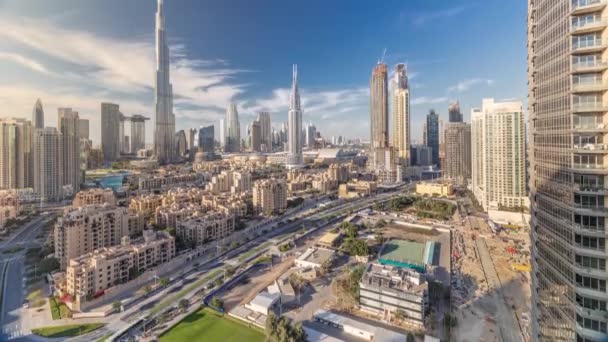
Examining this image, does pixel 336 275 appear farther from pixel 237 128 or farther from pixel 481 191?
pixel 237 128

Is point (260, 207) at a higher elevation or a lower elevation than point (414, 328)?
higher

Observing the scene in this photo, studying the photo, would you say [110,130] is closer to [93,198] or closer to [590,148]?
[93,198]

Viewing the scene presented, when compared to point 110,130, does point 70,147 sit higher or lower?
lower

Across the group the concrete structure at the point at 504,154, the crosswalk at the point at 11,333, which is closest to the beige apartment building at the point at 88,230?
the crosswalk at the point at 11,333

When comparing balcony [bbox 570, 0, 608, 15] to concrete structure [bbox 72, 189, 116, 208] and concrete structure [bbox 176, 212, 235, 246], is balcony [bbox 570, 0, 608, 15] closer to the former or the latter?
concrete structure [bbox 176, 212, 235, 246]

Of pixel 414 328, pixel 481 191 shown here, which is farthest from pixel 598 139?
pixel 481 191

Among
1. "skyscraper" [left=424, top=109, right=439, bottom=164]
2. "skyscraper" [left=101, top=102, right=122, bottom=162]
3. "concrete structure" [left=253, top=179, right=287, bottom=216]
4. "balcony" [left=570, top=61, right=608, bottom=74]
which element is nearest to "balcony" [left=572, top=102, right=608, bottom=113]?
"balcony" [left=570, top=61, right=608, bottom=74]

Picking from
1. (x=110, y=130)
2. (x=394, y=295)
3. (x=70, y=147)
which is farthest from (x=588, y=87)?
(x=110, y=130)
